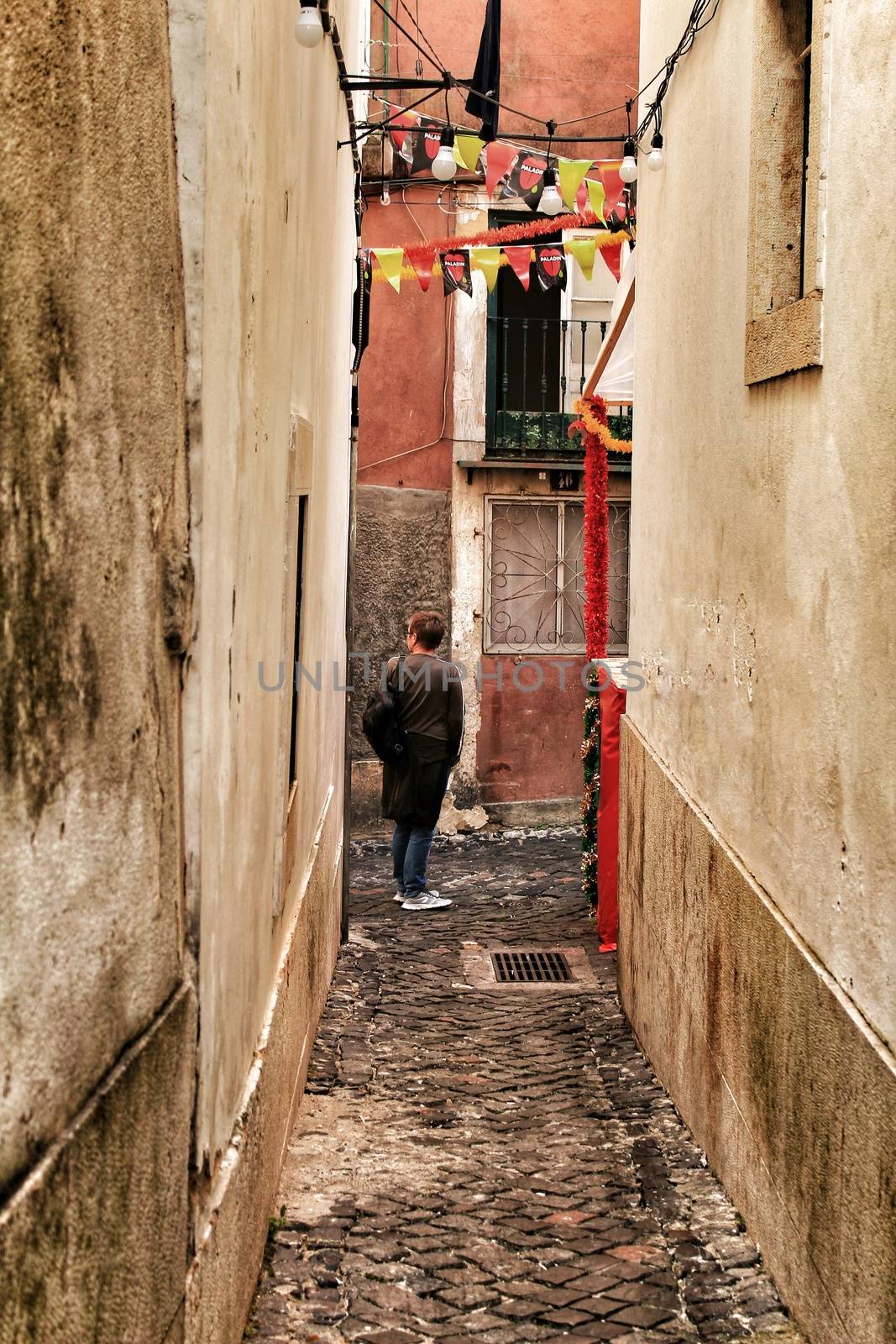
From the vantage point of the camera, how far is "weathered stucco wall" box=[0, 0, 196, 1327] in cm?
185

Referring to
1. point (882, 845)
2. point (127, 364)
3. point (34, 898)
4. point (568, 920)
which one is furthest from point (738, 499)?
point (568, 920)

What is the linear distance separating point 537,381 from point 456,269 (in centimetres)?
371

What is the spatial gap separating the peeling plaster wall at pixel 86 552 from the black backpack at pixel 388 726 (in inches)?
288

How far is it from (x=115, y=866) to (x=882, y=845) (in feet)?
6.15

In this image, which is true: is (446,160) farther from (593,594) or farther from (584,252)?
(593,594)

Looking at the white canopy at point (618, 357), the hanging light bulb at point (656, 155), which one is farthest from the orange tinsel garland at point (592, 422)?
the hanging light bulb at point (656, 155)

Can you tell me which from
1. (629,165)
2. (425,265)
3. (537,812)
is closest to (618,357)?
(629,165)

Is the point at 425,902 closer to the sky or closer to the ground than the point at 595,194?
closer to the ground

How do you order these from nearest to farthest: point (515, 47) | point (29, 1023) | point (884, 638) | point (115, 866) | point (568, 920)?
1. point (29, 1023)
2. point (115, 866)
3. point (884, 638)
4. point (568, 920)
5. point (515, 47)

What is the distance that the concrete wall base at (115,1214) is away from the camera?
6.01ft

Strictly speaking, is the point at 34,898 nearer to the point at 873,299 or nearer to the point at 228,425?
the point at 228,425

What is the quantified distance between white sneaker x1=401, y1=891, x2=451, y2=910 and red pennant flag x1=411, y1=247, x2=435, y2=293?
192 inches

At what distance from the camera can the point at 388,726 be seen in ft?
33.7

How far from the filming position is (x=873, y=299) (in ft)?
11.9
